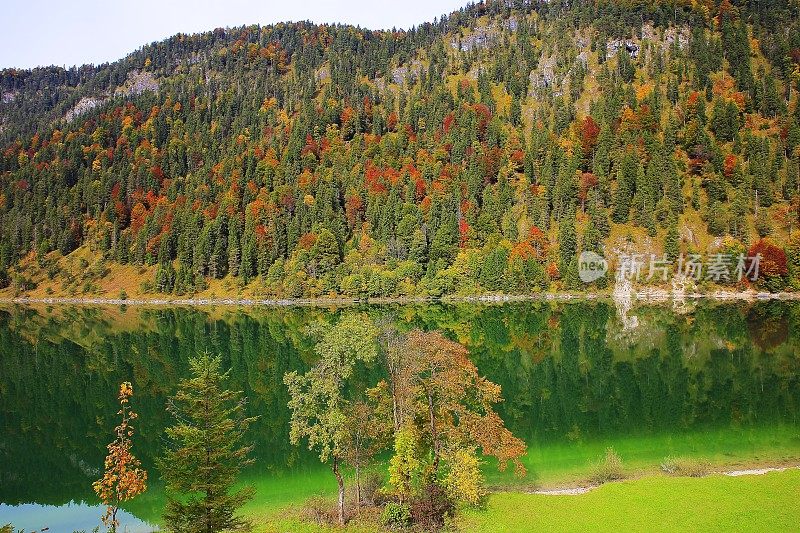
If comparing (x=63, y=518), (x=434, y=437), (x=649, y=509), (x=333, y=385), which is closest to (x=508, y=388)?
(x=434, y=437)

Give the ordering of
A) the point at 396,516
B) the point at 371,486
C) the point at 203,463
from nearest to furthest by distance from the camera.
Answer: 1. the point at 203,463
2. the point at 396,516
3. the point at 371,486

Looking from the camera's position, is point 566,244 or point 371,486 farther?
point 566,244

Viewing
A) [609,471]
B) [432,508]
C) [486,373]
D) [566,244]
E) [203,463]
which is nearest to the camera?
[203,463]

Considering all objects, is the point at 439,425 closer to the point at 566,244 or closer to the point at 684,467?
the point at 684,467

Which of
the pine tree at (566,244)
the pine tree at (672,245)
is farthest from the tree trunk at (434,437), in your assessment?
the pine tree at (672,245)

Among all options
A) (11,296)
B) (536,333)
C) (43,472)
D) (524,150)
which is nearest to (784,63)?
(524,150)

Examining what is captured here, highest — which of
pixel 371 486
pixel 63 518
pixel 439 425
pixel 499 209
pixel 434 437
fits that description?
pixel 499 209
